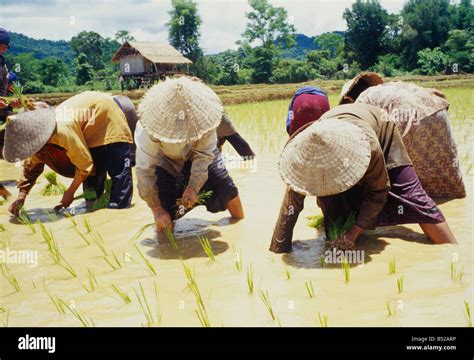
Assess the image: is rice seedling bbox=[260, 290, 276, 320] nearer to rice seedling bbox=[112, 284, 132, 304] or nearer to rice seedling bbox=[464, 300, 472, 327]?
rice seedling bbox=[112, 284, 132, 304]

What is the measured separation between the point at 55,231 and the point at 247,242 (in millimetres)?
1582

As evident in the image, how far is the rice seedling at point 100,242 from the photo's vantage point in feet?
10.2

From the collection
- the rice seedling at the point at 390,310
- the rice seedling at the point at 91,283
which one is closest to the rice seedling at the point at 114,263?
the rice seedling at the point at 91,283

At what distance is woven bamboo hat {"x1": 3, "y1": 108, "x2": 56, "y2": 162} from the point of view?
3.63m

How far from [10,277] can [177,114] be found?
4.50 ft

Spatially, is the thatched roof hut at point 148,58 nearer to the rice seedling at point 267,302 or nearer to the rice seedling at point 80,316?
the rice seedling at point 80,316

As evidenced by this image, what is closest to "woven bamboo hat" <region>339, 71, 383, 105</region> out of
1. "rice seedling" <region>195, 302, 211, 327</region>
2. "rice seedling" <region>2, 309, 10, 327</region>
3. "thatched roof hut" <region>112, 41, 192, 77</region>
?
"rice seedling" <region>195, 302, 211, 327</region>

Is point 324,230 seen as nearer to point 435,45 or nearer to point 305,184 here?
point 305,184

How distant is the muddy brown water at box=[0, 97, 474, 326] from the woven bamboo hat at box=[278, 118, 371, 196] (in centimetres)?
48

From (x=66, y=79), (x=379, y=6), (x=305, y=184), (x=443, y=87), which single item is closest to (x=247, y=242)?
(x=305, y=184)

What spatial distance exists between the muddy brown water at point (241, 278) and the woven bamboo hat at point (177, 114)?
0.76m

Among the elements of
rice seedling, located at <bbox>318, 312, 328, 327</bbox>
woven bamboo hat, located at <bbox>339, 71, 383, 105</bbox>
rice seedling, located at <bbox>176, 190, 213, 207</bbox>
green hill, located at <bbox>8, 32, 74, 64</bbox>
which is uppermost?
green hill, located at <bbox>8, 32, 74, 64</bbox>

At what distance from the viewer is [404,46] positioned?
31.9 meters
